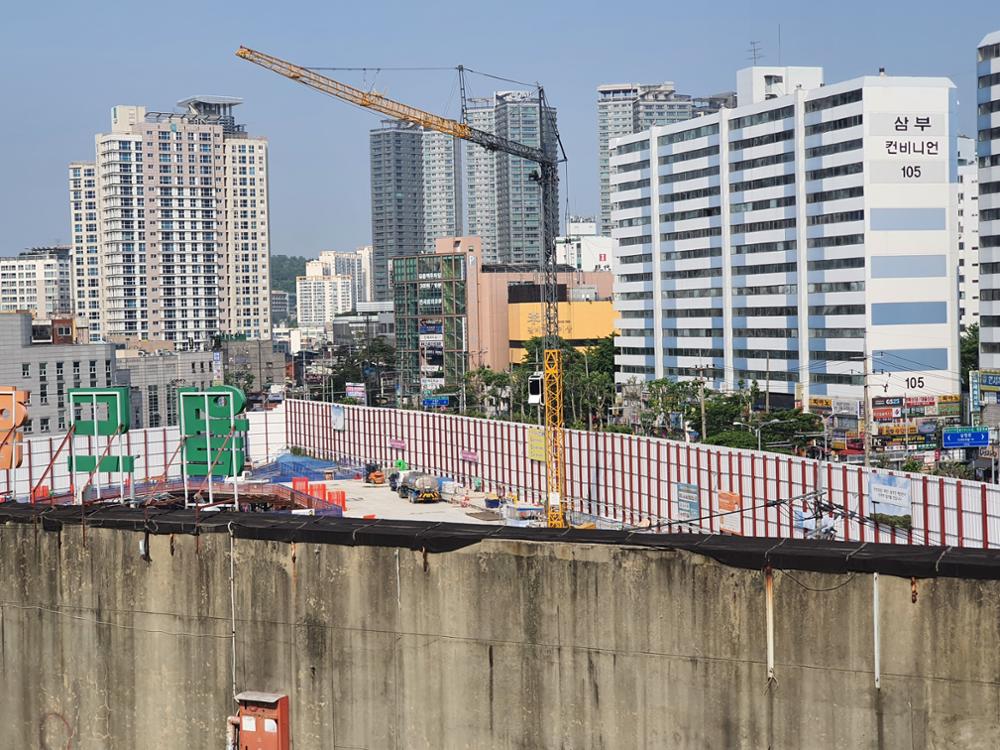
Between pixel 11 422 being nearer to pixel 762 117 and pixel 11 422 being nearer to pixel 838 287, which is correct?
pixel 838 287

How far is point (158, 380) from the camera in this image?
12950 cm

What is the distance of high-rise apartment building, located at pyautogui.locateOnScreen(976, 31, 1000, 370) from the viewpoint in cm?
9581

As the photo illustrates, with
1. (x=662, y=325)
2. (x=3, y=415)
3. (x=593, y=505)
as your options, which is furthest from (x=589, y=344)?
(x=3, y=415)

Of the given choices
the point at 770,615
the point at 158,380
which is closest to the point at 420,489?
the point at 158,380

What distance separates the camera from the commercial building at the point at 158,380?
123306 millimetres

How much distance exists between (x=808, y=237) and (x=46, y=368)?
65.7 metres

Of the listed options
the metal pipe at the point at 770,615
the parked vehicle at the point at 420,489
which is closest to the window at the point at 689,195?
the parked vehicle at the point at 420,489

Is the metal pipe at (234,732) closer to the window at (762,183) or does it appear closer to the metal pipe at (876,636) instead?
the metal pipe at (876,636)

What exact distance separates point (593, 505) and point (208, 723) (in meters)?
45.1

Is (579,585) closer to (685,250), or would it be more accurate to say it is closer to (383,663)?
(383,663)

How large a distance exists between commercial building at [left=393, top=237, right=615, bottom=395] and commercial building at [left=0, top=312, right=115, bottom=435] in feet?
201

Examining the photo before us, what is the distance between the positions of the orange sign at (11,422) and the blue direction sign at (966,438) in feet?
185

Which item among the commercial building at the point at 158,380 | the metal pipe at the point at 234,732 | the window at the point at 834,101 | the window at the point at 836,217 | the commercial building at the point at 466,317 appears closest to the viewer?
the metal pipe at the point at 234,732

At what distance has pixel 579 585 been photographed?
2233 cm
